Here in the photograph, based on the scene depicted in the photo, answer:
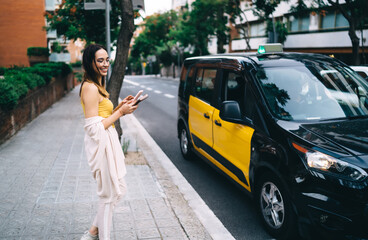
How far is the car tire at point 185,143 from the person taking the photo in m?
6.75

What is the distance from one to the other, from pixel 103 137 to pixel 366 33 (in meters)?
23.3

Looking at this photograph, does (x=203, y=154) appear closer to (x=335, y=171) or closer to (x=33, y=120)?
(x=335, y=171)

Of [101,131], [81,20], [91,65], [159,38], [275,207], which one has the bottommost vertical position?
[275,207]

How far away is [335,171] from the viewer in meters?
3.12

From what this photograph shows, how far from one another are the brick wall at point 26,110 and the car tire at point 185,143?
3838mm

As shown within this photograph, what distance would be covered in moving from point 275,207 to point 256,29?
121 ft

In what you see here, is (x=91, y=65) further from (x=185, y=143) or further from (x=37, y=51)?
(x=37, y=51)

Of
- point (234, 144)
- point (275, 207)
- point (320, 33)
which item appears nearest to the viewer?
point (275, 207)

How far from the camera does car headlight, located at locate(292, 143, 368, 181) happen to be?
3041 millimetres

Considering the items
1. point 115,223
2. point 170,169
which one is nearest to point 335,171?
point 115,223

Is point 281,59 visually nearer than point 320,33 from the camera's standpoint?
Yes

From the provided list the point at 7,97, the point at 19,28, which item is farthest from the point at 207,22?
the point at 7,97

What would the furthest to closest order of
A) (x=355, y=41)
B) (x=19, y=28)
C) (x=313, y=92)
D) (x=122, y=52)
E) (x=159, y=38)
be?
1. (x=159, y=38)
2. (x=19, y=28)
3. (x=355, y=41)
4. (x=122, y=52)
5. (x=313, y=92)

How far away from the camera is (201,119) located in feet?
19.0
